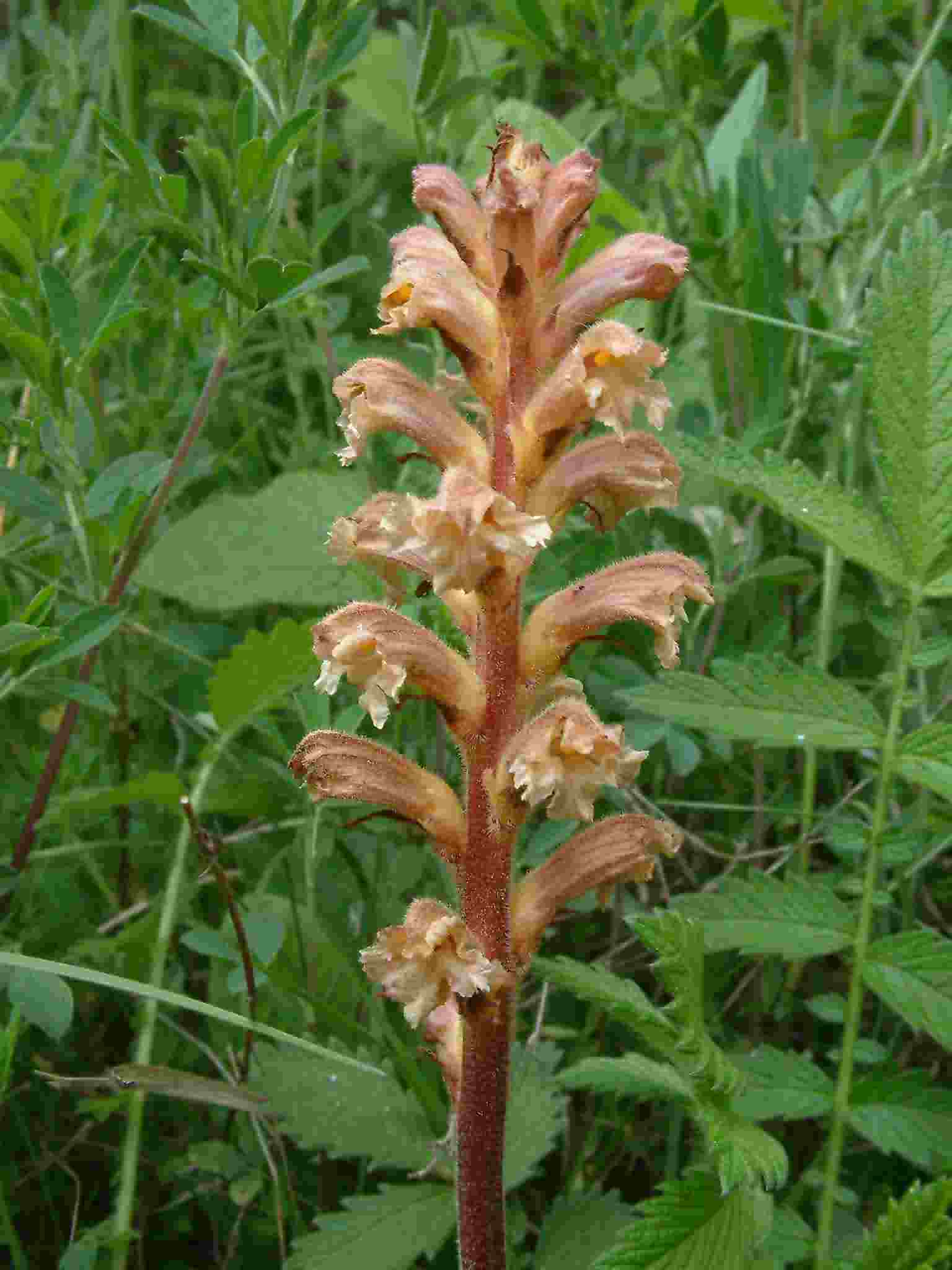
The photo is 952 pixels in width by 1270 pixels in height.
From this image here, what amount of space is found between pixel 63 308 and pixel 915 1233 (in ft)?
4.73

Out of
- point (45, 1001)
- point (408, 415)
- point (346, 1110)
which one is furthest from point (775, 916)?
point (45, 1001)

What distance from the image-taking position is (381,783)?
5.10 feet

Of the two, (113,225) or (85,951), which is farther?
(113,225)

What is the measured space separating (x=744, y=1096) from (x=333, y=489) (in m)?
1.30

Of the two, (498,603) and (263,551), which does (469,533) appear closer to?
(498,603)

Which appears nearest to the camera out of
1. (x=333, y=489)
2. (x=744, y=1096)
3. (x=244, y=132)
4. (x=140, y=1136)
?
(x=744, y=1096)

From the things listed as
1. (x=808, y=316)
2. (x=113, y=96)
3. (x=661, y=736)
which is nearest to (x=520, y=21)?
(x=808, y=316)

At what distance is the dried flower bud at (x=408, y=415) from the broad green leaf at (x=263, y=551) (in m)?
0.90

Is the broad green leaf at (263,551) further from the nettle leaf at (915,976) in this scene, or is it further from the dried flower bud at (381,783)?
the nettle leaf at (915,976)

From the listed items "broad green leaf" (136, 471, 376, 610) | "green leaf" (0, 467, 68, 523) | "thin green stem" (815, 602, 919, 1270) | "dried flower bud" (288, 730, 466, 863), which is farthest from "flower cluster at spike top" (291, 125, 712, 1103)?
"broad green leaf" (136, 471, 376, 610)

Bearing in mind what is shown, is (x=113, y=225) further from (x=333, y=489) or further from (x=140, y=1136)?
(x=140, y=1136)

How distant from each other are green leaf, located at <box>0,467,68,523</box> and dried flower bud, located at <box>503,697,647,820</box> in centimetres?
90

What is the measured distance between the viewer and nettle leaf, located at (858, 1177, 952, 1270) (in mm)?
1354

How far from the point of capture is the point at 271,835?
252 centimetres
